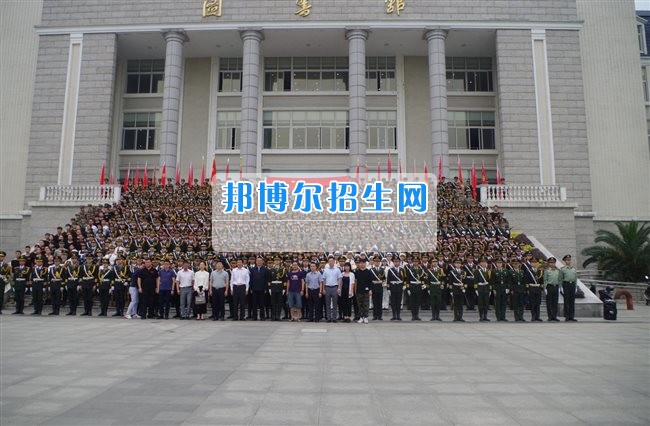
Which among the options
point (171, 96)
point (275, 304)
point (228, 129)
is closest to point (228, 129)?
point (228, 129)

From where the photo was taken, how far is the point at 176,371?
6703mm

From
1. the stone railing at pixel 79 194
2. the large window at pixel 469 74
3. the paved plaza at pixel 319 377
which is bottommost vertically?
the paved plaza at pixel 319 377

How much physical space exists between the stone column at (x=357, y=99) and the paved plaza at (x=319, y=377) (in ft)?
60.1

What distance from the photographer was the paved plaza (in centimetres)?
488

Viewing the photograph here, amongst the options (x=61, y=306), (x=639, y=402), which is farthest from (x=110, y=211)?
(x=639, y=402)

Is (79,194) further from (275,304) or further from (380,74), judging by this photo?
(380,74)

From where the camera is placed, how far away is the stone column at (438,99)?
91.8 ft

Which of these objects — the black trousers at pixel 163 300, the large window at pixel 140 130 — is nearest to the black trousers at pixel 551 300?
the black trousers at pixel 163 300

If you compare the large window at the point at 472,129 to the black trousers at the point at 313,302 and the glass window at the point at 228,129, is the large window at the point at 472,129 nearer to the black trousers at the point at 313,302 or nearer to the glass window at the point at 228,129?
the glass window at the point at 228,129

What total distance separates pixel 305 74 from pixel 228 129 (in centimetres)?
658

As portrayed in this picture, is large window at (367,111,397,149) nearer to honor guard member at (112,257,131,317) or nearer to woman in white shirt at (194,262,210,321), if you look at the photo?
woman in white shirt at (194,262,210,321)

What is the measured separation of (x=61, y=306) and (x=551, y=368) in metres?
15.1

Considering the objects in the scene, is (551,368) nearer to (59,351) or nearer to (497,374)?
(497,374)

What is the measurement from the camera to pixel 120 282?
556 inches
